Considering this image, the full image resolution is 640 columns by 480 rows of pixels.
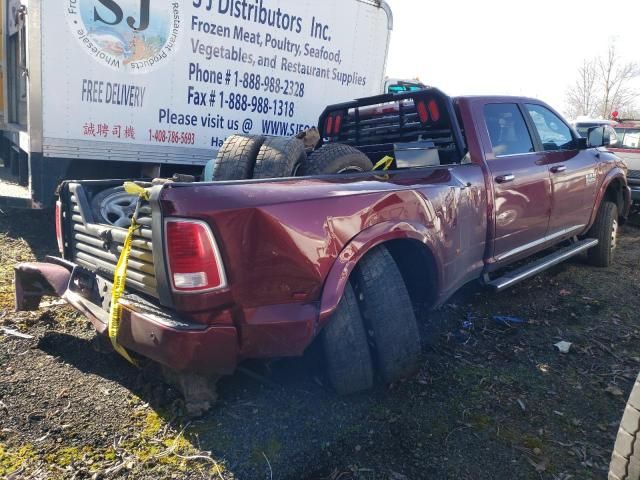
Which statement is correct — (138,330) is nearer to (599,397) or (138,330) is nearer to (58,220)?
(58,220)

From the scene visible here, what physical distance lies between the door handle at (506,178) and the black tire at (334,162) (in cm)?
101

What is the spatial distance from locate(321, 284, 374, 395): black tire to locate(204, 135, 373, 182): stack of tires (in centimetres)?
108

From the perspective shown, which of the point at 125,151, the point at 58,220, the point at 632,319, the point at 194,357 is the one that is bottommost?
the point at 632,319

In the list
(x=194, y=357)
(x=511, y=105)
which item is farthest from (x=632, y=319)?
(x=194, y=357)

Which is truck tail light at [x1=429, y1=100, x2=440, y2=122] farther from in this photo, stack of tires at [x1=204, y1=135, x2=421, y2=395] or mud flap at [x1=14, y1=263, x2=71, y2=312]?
mud flap at [x1=14, y1=263, x2=71, y2=312]

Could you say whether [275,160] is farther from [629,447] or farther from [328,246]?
[629,447]

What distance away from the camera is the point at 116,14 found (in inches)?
195

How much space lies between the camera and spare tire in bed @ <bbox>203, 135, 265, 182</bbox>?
3.47 metres

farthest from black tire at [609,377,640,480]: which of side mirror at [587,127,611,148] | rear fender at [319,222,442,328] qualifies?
side mirror at [587,127,611,148]

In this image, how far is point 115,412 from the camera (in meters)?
2.72

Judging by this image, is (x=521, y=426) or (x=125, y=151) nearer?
(x=521, y=426)

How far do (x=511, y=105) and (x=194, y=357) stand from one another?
3489 millimetres

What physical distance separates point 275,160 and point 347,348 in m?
1.38

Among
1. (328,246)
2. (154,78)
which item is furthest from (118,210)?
(154,78)
